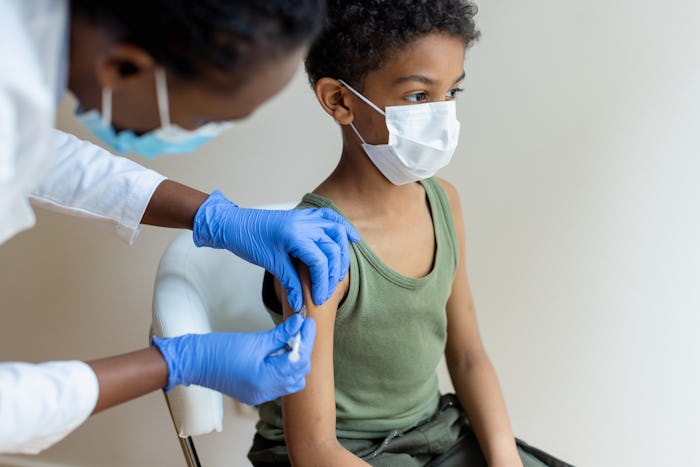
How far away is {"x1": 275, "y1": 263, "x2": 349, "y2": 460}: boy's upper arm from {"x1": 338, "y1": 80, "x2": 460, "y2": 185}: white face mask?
229 millimetres

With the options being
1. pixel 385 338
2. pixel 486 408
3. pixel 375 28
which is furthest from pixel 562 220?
pixel 375 28

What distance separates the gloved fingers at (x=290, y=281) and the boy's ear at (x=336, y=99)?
249mm

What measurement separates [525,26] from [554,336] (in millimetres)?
730

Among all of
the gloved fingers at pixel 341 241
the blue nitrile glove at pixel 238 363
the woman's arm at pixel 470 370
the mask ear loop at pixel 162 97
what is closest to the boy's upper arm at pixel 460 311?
the woman's arm at pixel 470 370

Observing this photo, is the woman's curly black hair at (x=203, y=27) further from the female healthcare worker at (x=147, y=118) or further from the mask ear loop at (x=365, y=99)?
the mask ear loop at (x=365, y=99)

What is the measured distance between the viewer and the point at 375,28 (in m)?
1.08

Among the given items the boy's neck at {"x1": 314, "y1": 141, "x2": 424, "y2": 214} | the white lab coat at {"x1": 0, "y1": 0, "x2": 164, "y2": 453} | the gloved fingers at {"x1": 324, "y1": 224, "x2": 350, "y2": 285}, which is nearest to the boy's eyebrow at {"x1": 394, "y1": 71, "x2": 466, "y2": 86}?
Answer: the boy's neck at {"x1": 314, "y1": 141, "x2": 424, "y2": 214}

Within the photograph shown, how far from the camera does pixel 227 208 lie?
3.83 ft

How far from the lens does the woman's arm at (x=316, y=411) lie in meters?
1.06

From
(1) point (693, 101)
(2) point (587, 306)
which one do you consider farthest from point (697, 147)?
(2) point (587, 306)

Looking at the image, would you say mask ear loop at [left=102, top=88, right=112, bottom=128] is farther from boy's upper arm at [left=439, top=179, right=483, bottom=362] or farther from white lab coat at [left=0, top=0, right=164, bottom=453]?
boy's upper arm at [left=439, top=179, right=483, bottom=362]

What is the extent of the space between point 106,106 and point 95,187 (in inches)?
16.8

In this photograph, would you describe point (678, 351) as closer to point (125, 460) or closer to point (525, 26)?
point (525, 26)

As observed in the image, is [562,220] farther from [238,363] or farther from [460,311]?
[238,363]
